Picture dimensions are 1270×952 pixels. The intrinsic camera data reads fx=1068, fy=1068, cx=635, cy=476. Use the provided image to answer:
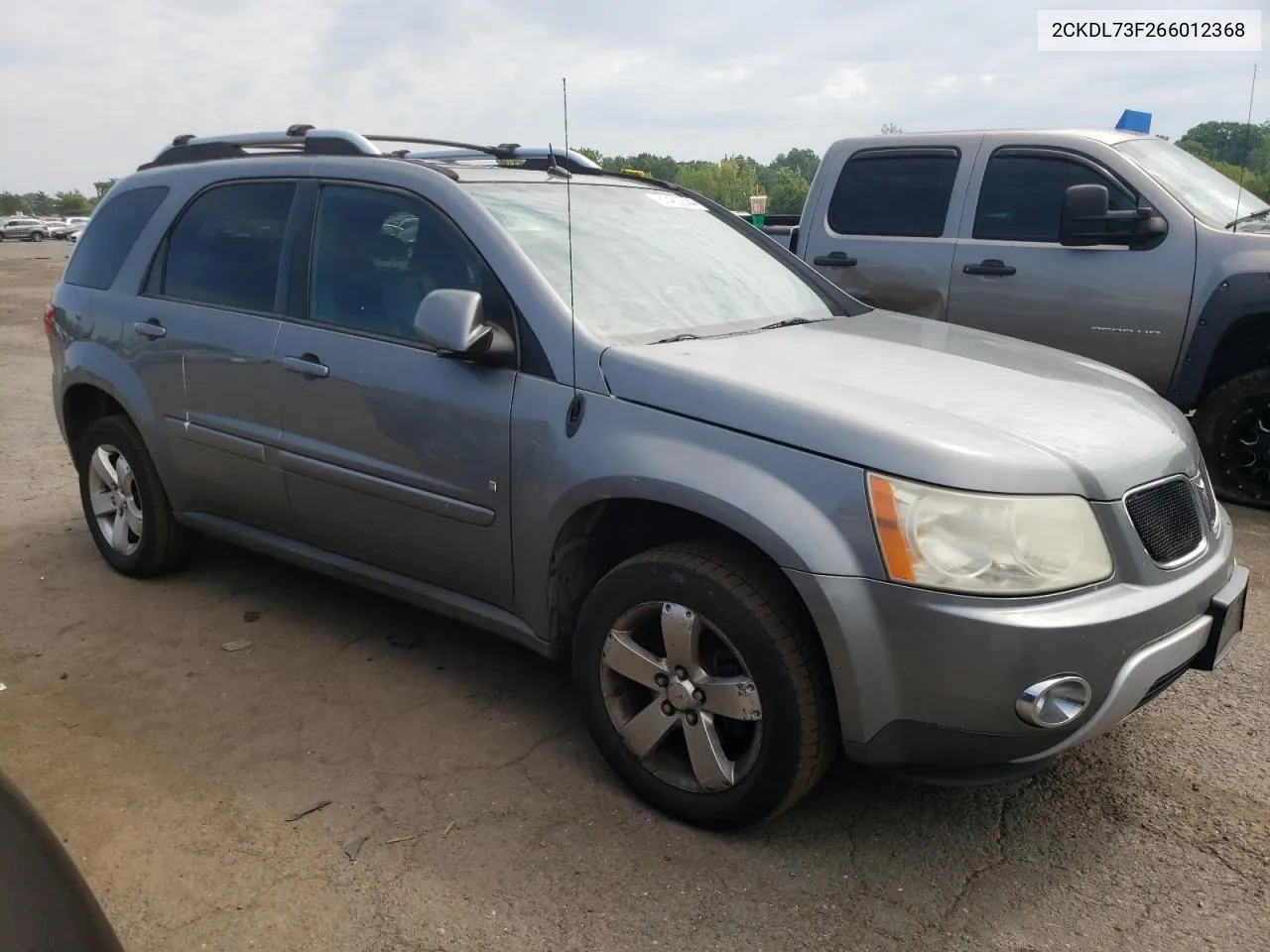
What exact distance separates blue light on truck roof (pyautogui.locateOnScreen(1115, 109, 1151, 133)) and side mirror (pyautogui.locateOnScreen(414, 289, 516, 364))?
208 inches

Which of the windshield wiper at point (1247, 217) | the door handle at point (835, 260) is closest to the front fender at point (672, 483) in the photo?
the door handle at point (835, 260)

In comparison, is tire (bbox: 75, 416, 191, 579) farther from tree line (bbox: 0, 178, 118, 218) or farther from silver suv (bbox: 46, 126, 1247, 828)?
tree line (bbox: 0, 178, 118, 218)

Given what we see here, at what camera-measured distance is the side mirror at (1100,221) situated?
5312 millimetres

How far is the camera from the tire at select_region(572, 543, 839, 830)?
2.54 meters

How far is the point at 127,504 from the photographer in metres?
4.59

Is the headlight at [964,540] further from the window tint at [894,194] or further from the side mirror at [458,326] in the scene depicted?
the window tint at [894,194]

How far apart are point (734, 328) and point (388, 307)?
3.62 ft

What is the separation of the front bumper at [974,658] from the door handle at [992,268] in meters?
3.60

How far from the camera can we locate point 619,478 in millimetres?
2764

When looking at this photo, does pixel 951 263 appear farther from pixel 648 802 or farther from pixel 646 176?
pixel 648 802

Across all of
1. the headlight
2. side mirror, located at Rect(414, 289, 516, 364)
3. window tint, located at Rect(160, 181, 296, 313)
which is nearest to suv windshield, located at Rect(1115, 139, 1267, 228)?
the headlight

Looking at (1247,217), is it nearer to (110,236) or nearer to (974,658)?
(974,658)

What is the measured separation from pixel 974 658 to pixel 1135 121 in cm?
591

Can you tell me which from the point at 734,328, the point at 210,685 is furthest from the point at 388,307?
the point at 210,685
